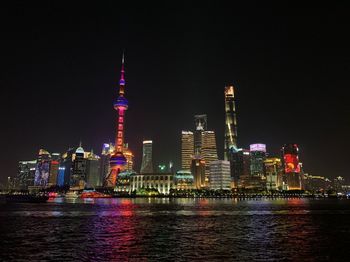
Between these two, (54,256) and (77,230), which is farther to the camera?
(77,230)

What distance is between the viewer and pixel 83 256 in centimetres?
2866

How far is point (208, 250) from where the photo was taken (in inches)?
1239

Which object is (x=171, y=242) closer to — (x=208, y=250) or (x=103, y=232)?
(x=208, y=250)

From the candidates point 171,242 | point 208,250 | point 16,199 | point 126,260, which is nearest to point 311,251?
point 208,250

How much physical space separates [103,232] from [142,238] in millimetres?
7635

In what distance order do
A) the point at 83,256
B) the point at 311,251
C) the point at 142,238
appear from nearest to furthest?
the point at 83,256 → the point at 311,251 → the point at 142,238

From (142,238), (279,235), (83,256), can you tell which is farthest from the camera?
(279,235)

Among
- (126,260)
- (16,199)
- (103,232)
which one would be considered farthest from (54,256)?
(16,199)

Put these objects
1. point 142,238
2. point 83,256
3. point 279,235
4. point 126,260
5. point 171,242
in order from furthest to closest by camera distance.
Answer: point 279,235
point 142,238
point 171,242
point 83,256
point 126,260

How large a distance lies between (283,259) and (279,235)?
1464cm

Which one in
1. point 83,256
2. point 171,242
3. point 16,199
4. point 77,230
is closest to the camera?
point 83,256

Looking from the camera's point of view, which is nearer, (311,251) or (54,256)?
(54,256)

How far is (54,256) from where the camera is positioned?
94.0ft

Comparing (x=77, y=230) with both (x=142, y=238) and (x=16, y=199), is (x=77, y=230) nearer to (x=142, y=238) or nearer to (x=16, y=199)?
(x=142, y=238)
